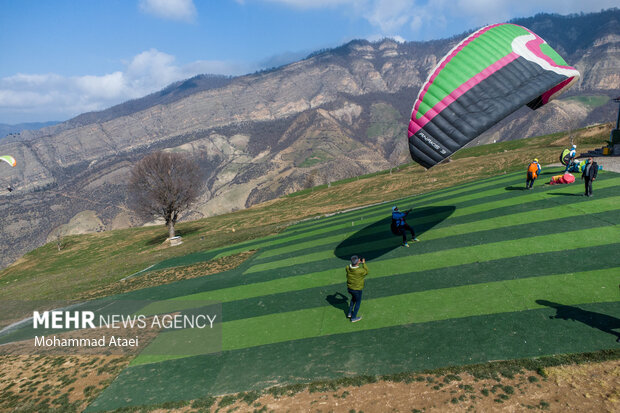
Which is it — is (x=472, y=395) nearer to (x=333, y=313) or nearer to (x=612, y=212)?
(x=333, y=313)

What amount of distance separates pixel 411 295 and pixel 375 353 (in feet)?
11.2

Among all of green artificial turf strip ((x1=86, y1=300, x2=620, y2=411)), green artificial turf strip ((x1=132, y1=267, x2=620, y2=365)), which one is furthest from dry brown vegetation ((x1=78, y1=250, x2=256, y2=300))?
green artificial turf strip ((x1=86, y1=300, x2=620, y2=411))

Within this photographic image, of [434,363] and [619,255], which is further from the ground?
[619,255]

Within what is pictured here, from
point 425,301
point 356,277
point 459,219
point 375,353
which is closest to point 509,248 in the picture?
point 459,219

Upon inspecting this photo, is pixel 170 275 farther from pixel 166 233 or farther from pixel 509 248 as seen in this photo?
pixel 166 233

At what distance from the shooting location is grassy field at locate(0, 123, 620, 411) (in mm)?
8102

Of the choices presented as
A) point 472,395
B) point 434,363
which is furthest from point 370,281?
point 472,395

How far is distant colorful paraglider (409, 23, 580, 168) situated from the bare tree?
3420 centimetres

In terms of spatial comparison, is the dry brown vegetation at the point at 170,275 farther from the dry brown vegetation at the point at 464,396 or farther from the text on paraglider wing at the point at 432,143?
the text on paraglider wing at the point at 432,143

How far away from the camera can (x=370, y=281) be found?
1281 cm

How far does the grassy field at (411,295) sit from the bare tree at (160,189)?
17.0m

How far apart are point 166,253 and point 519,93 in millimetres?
29844

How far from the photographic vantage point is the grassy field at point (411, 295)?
8.10 metres

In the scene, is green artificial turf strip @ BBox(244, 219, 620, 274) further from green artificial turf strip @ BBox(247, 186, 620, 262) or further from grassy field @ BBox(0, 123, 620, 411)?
green artificial turf strip @ BBox(247, 186, 620, 262)
